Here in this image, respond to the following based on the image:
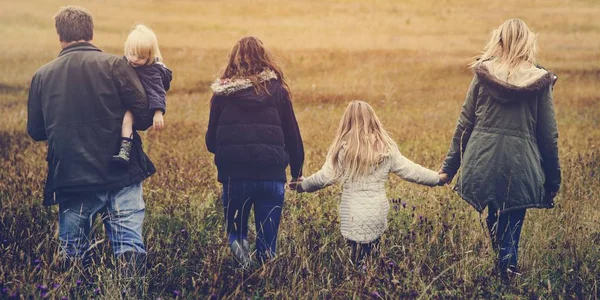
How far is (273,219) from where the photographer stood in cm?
468

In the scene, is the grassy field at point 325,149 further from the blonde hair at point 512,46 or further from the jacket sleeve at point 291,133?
the blonde hair at point 512,46

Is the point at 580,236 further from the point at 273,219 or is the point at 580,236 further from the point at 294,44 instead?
the point at 294,44

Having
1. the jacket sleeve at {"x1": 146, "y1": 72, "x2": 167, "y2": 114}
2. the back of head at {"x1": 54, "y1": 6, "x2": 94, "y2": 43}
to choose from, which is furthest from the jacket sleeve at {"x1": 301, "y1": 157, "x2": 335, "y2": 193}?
the back of head at {"x1": 54, "y1": 6, "x2": 94, "y2": 43}

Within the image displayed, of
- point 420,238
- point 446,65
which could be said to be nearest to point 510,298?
point 420,238

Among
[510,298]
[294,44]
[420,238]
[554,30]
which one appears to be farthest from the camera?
[554,30]

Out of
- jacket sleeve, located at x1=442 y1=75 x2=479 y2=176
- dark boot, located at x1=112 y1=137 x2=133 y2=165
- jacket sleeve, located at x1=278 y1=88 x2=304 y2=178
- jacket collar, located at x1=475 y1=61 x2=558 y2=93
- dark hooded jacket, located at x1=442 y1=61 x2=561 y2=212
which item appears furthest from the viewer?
jacket sleeve, located at x1=442 y1=75 x2=479 y2=176

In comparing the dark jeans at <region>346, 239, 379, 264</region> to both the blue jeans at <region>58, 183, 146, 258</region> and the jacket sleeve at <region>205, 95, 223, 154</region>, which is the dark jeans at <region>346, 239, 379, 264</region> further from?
the blue jeans at <region>58, 183, 146, 258</region>

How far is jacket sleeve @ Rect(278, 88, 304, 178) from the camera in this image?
183 inches

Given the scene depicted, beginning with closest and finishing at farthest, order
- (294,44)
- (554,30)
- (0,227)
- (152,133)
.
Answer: (0,227)
(152,133)
(294,44)
(554,30)

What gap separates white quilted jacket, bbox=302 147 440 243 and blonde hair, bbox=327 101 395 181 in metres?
0.06

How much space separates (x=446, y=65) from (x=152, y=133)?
37.1 ft

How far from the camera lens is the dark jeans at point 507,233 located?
4.68 m

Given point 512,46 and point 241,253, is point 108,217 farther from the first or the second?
point 512,46

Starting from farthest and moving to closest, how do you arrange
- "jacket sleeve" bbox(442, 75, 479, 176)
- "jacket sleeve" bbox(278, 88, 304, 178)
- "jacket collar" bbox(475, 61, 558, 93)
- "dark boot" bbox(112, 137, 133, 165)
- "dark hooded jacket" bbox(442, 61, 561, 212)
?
"jacket sleeve" bbox(442, 75, 479, 176) → "jacket sleeve" bbox(278, 88, 304, 178) → "dark hooded jacket" bbox(442, 61, 561, 212) → "jacket collar" bbox(475, 61, 558, 93) → "dark boot" bbox(112, 137, 133, 165)
